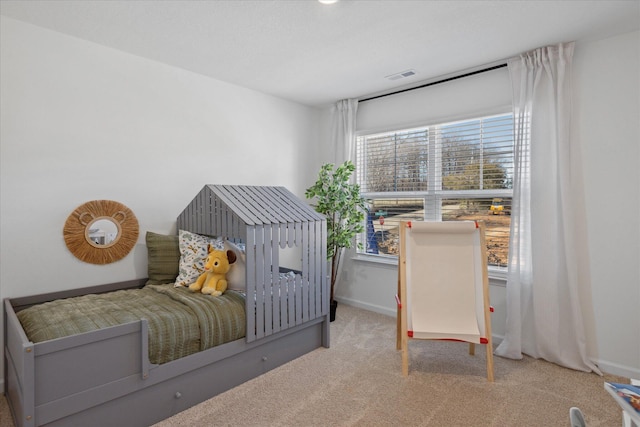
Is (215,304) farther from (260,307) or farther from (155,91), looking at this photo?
(155,91)

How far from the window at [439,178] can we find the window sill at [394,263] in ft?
0.21

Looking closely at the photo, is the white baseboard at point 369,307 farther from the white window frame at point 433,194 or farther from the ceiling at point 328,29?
the ceiling at point 328,29

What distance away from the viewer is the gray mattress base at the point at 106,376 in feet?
5.02

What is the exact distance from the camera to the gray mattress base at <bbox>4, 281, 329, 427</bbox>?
5.02ft

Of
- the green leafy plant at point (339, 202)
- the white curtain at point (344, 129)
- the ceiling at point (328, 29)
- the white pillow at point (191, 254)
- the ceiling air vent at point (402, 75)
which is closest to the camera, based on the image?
the ceiling at point (328, 29)

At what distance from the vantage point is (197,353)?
205 centimetres

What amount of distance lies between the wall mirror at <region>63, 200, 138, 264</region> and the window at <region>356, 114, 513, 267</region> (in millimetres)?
2385

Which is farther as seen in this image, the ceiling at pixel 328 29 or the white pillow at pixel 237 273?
the white pillow at pixel 237 273

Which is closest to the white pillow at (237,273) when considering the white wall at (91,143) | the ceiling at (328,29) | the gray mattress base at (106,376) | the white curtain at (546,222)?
the gray mattress base at (106,376)

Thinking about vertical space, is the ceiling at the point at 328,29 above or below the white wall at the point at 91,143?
above

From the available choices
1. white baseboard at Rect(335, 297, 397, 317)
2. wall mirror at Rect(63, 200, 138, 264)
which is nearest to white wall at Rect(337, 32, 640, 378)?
white baseboard at Rect(335, 297, 397, 317)

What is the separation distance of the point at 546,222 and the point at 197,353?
2.61m

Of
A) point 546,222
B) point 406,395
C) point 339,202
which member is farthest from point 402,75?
point 406,395

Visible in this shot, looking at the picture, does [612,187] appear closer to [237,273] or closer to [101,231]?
[237,273]
